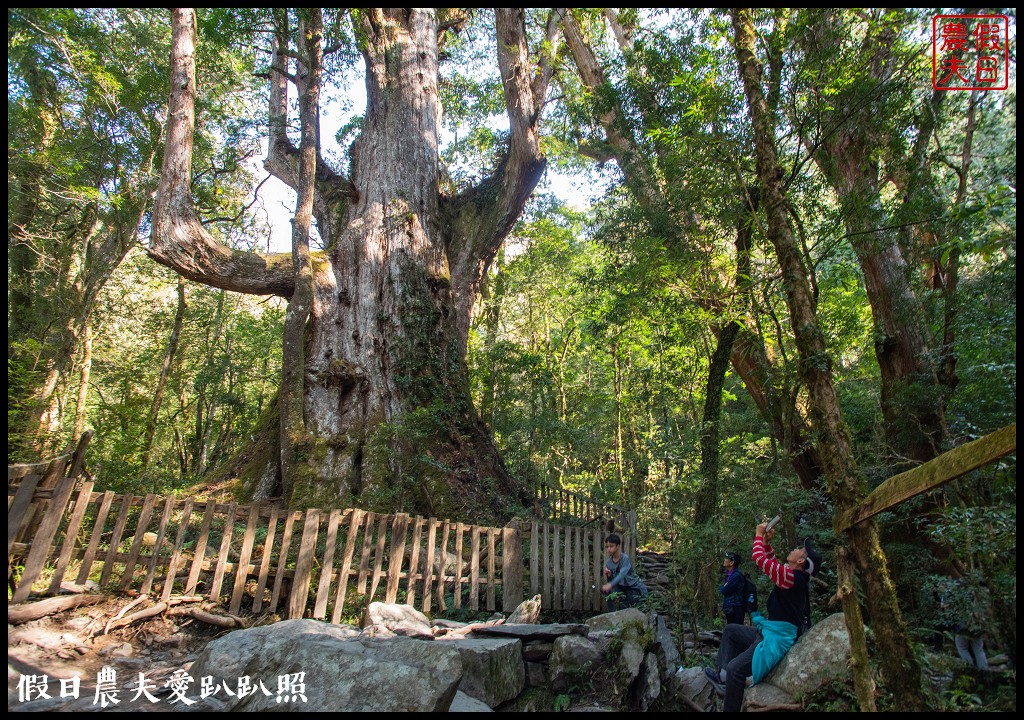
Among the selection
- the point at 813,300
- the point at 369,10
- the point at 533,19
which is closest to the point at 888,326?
the point at 813,300

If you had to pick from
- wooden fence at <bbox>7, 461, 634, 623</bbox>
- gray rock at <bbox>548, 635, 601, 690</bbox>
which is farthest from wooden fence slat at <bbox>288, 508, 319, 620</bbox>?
gray rock at <bbox>548, 635, 601, 690</bbox>

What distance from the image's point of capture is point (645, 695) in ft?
13.4

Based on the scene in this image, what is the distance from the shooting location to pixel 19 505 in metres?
4.28

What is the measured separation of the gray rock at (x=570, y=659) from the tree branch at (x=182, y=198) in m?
7.16

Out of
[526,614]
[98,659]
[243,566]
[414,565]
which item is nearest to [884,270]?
[526,614]

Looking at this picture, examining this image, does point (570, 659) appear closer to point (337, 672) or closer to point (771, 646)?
point (771, 646)

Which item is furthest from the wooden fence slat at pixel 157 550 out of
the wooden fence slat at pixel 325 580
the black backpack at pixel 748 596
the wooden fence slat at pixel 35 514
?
the black backpack at pixel 748 596

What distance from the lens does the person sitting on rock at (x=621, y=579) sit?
614 centimetres

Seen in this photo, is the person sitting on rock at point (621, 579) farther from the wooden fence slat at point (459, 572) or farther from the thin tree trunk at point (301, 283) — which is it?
the thin tree trunk at point (301, 283)

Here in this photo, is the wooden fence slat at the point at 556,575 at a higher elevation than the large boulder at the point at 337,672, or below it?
below

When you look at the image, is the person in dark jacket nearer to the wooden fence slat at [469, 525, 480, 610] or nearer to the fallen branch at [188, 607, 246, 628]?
the wooden fence slat at [469, 525, 480, 610]

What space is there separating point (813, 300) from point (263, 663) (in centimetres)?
468

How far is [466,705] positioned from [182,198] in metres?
7.73

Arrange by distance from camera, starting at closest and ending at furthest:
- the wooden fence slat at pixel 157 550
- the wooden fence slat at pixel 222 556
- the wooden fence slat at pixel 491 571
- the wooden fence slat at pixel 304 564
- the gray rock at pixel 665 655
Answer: the gray rock at pixel 665 655, the wooden fence slat at pixel 157 550, the wooden fence slat at pixel 222 556, the wooden fence slat at pixel 304 564, the wooden fence slat at pixel 491 571
